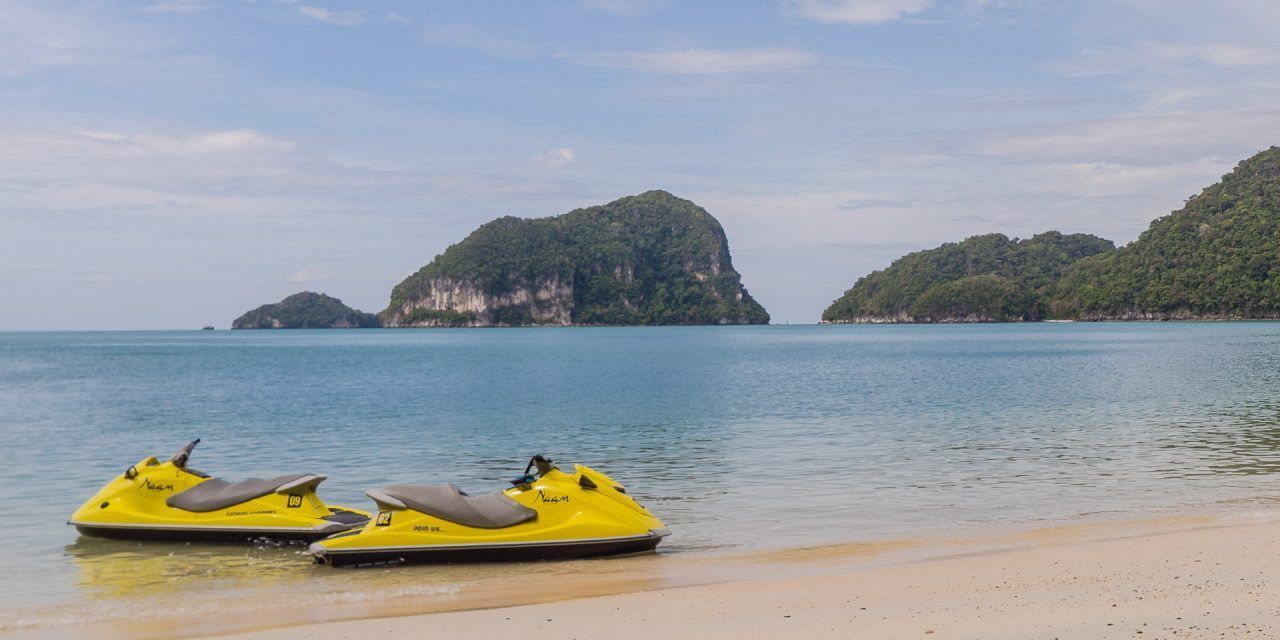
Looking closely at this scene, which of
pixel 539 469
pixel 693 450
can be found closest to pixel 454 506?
pixel 539 469

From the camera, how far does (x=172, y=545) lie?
1361 centimetres

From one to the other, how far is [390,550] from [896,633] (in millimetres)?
5935

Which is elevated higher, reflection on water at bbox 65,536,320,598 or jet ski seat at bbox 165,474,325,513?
jet ski seat at bbox 165,474,325,513

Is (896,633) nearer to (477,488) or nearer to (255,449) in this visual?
(477,488)

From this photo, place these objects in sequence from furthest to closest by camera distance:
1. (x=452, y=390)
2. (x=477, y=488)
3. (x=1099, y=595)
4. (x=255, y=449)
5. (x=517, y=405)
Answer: (x=452, y=390) → (x=517, y=405) → (x=255, y=449) → (x=477, y=488) → (x=1099, y=595)

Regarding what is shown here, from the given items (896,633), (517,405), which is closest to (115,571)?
(896,633)

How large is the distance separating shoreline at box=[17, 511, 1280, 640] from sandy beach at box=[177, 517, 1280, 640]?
0.02 meters

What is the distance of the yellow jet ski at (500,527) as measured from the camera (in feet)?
39.6

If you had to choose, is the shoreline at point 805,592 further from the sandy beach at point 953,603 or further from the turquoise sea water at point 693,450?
the turquoise sea water at point 693,450

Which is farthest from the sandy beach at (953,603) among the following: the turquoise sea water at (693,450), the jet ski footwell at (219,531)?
the jet ski footwell at (219,531)

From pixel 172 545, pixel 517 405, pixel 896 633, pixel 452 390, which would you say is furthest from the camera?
pixel 452 390

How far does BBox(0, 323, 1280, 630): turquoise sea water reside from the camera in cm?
1320

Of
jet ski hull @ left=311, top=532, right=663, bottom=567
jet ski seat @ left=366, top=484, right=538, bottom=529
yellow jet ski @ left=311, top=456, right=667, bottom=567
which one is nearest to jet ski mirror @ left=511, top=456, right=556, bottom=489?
yellow jet ski @ left=311, top=456, right=667, bottom=567

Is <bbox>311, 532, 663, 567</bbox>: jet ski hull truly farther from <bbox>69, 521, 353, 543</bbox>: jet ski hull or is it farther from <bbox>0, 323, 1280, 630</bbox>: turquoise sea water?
<bbox>69, 521, 353, 543</bbox>: jet ski hull
